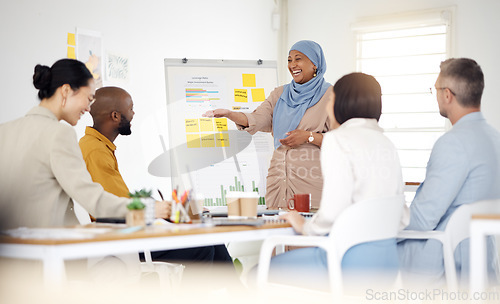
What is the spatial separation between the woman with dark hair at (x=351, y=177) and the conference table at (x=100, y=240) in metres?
0.20

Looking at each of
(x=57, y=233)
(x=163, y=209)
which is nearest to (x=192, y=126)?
(x=163, y=209)

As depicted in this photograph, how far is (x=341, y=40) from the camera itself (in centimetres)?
599

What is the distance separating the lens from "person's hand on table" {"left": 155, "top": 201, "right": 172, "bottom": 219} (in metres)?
2.11

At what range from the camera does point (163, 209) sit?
2109mm

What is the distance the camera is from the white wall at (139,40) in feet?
10.6

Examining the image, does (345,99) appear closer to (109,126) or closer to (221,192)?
(109,126)

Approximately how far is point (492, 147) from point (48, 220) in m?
1.80

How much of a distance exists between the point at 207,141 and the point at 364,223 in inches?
81.8

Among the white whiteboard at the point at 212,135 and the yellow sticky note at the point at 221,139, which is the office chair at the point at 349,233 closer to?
the white whiteboard at the point at 212,135

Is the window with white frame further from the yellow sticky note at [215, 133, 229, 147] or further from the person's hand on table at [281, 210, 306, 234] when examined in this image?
the person's hand on table at [281, 210, 306, 234]

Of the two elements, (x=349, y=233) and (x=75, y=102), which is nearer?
(x=349, y=233)

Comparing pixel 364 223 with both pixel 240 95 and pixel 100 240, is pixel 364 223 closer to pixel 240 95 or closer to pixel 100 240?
pixel 100 240

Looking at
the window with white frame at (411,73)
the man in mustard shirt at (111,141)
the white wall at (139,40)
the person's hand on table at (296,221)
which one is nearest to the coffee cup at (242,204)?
the person's hand on table at (296,221)

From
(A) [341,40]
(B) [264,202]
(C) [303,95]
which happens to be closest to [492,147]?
(C) [303,95]
